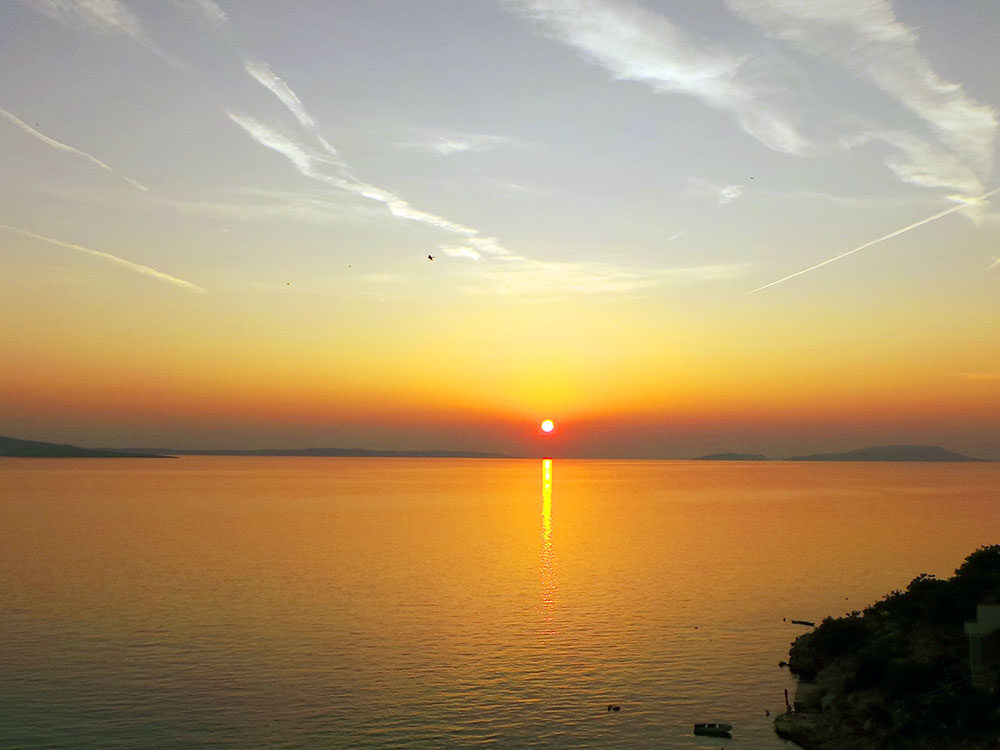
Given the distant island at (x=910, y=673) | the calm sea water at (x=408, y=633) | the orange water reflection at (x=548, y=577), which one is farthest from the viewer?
the orange water reflection at (x=548, y=577)

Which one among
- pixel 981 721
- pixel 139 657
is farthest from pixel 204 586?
pixel 981 721

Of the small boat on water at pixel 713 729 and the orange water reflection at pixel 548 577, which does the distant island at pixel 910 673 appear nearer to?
the small boat on water at pixel 713 729

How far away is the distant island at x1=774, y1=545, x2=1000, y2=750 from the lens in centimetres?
4009

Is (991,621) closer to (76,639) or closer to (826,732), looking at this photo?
(826,732)

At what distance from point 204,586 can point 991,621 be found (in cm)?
7667

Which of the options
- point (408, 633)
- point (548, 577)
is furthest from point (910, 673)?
point (548, 577)

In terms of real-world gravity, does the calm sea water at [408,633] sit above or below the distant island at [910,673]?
below

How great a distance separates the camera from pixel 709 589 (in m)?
91.1

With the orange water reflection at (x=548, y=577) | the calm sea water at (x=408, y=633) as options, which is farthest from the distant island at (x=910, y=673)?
the orange water reflection at (x=548, y=577)

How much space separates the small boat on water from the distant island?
3.30 meters

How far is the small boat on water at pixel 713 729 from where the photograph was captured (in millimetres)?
45625

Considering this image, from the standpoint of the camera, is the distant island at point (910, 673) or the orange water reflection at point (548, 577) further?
the orange water reflection at point (548, 577)

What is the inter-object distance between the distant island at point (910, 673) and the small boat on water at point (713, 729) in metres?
3.30

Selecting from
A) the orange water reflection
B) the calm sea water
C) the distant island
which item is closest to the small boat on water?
the calm sea water
